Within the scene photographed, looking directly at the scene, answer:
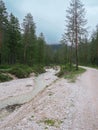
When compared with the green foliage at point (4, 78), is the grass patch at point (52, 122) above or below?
above

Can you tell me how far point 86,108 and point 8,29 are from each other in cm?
4843

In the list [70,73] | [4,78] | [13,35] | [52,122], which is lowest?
[4,78]

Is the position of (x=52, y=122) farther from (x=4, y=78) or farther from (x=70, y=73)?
(x=70, y=73)

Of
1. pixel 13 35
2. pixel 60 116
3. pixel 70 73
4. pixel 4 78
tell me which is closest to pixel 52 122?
pixel 60 116

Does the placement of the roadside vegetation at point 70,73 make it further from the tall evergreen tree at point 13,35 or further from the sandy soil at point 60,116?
the tall evergreen tree at point 13,35

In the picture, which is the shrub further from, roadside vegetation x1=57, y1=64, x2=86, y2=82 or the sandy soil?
the sandy soil

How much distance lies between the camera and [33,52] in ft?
237

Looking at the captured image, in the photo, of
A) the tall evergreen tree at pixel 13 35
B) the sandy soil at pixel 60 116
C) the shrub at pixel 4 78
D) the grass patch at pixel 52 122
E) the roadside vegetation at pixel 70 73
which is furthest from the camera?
the tall evergreen tree at pixel 13 35

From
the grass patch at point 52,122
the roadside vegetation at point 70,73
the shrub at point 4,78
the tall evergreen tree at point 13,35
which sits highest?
the tall evergreen tree at point 13,35

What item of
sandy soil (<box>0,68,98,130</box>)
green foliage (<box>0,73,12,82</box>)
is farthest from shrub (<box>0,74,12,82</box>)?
sandy soil (<box>0,68,98,130</box>)

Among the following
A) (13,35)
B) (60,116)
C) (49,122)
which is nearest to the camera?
(49,122)

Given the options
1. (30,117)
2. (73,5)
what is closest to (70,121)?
(30,117)

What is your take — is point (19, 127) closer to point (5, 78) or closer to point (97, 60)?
point (5, 78)

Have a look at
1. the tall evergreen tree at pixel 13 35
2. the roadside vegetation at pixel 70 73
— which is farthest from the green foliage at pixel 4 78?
the tall evergreen tree at pixel 13 35
